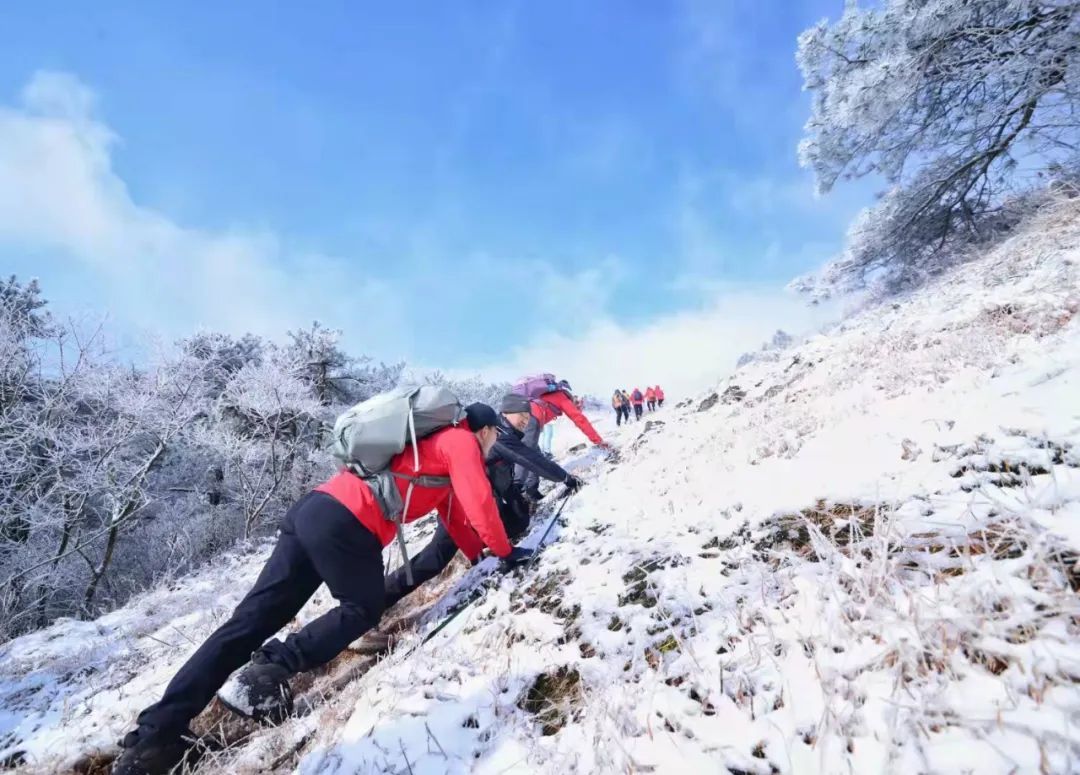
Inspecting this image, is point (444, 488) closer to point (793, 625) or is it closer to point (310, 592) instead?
point (310, 592)

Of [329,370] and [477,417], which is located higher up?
[329,370]

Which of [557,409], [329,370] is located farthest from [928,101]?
[329,370]

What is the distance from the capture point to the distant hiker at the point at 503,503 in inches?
181

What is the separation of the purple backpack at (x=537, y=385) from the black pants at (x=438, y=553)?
9.23 ft

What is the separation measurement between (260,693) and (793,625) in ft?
10.1

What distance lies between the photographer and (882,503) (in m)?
2.43

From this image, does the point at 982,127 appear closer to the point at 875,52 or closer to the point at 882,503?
the point at 875,52

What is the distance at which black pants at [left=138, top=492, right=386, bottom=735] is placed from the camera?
10.2 feet

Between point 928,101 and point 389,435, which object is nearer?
point 389,435

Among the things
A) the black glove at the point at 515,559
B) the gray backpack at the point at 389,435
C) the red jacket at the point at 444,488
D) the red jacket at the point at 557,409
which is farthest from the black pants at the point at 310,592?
the red jacket at the point at 557,409

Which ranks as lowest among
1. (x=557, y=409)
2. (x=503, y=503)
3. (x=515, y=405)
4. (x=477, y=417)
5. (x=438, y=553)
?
(x=438, y=553)

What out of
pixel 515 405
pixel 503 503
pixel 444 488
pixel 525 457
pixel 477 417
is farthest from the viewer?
pixel 515 405

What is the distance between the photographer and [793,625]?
188 centimetres

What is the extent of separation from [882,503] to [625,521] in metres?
2.01
